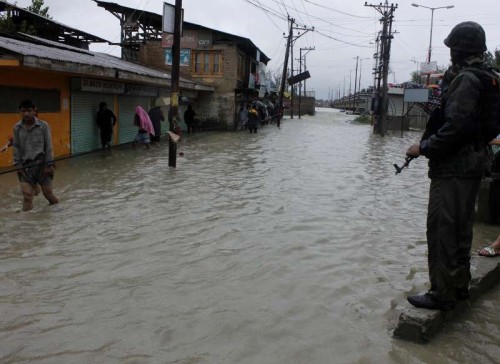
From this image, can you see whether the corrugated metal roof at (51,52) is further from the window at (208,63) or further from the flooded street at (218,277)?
A: the window at (208,63)

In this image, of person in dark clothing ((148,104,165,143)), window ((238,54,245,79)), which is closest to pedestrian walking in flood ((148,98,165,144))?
person in dark clothing ((148,104,165,143))

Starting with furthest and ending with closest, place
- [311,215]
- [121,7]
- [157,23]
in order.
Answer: [157,23] → [121,7] → [311,215]

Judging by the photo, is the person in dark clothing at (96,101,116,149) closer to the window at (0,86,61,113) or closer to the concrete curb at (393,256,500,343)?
the window at (0,86,61,113)

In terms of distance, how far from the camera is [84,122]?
15672mm

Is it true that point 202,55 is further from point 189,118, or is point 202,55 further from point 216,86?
point 189,118

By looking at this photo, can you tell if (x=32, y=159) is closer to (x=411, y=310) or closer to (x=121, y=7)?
(x=411, y=310)

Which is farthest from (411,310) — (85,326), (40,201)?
(40,201)

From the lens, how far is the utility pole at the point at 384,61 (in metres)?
31.9

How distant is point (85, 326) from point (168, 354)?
31.0 inches

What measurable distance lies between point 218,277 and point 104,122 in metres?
11.9

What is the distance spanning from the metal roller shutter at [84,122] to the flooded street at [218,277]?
527cm

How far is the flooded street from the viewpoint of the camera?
340cm

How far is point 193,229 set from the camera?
669 cm

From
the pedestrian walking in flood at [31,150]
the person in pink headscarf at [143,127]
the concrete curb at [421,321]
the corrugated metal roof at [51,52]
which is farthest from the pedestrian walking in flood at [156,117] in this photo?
the concrete curb at [421,321]
